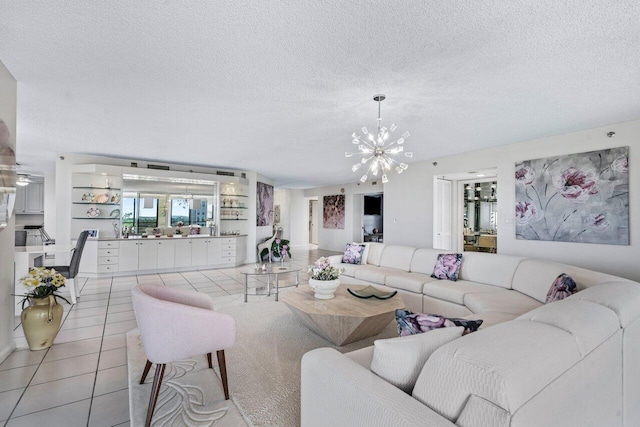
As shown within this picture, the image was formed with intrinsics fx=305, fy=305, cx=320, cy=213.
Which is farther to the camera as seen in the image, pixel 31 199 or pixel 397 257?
pixel 31 199

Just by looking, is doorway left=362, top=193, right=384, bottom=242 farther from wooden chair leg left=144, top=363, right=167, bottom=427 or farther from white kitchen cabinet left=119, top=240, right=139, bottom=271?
wooden chair leg left=144, top=363, right=167, bottom=427

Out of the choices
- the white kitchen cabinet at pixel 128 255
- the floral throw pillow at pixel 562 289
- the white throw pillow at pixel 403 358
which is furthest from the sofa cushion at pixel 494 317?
the white kitchen cabinet at pixel 128 255

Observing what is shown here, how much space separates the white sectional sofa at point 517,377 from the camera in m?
0.94

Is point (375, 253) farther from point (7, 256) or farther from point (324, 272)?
point (7, 256)

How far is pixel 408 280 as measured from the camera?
13.5 ft

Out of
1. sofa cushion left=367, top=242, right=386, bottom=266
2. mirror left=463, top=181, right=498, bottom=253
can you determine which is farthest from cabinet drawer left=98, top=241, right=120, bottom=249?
mirror left=463, top=181, right=498, bottom=253

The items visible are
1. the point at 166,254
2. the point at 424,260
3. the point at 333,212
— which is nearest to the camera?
the point at 424,260

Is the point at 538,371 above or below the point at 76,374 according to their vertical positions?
above

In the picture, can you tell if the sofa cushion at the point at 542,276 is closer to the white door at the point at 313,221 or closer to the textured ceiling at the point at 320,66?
the textured ceiling at the point at 320,66

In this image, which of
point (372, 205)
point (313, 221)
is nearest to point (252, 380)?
point (372, 205)

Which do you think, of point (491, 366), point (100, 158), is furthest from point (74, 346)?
point (100, 158)

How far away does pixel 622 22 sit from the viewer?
1887 mm

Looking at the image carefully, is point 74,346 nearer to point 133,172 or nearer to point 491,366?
point 491,366

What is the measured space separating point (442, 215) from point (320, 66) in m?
4.82
